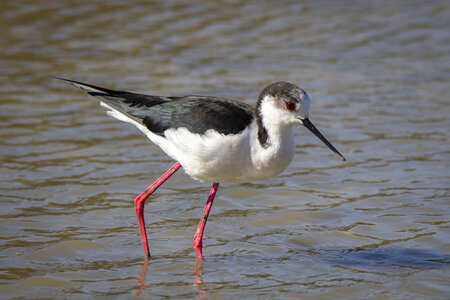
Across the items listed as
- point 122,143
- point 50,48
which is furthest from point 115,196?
point 50,48

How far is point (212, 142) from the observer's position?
530 cm

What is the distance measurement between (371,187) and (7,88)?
215 inches

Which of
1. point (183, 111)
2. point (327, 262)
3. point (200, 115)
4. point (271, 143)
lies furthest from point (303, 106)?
point (327, 262)

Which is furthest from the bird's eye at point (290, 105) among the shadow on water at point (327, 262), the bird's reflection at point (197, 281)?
the bird's reflection at point (197, 281)

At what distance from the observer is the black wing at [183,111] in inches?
211

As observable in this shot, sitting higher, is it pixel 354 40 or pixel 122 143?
pixel 354 40

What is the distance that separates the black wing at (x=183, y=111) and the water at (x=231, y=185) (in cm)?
107

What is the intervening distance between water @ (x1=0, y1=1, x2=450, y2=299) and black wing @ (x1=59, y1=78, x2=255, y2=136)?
42.2 inches

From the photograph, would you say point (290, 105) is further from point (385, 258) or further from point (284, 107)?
point (385, 258)

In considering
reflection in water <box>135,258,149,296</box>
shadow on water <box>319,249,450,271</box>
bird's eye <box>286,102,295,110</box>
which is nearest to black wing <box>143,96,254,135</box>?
bird's eye <box>286,102,295,110</box>

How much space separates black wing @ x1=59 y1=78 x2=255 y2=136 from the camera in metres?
5.36

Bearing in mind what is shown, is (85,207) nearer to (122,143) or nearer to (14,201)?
(14,201)

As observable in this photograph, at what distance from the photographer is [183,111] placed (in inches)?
224

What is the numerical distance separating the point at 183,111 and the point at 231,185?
1.87 metres
